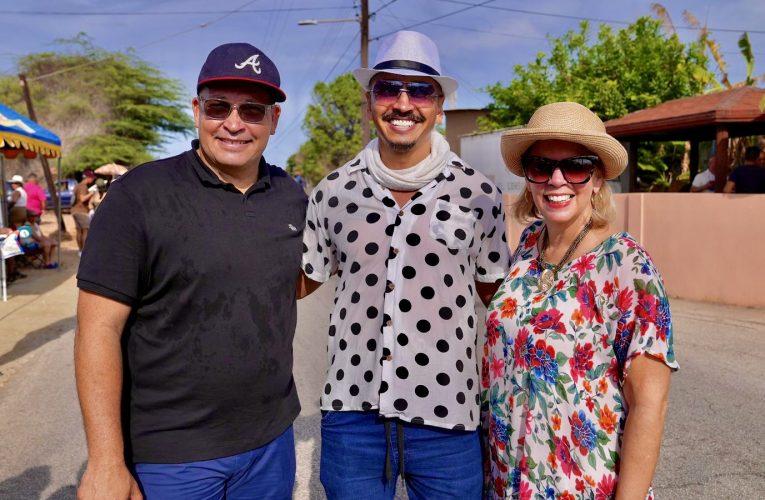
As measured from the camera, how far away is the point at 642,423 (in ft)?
5.64

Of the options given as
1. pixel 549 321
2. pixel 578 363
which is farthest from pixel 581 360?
pixel 549 321

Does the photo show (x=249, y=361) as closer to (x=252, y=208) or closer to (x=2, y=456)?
(x=252, y=208)

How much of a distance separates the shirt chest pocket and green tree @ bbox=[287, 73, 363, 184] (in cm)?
4637

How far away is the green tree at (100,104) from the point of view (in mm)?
31188

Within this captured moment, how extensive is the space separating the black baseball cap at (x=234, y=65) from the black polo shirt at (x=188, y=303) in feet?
0.99

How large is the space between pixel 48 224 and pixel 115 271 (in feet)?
70.9

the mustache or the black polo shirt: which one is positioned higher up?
the mustache

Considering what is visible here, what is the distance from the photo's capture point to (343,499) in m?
2.12

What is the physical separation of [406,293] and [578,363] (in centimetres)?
60

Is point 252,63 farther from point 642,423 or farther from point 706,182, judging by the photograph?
point 706,182

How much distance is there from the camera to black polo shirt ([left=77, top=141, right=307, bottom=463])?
185 centimetres

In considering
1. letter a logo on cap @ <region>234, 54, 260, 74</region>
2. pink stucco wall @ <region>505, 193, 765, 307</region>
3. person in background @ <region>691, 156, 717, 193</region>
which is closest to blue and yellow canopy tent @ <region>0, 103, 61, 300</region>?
letter a logo on cap @ <region>234, 54, 260, 74</region>

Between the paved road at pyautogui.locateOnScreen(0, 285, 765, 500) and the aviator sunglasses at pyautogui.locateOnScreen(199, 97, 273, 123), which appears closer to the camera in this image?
the aviator sunglasses at pyautogui.locateOnScreen(199, 97, 273, 123)

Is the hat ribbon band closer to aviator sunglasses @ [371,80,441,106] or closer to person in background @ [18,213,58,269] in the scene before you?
aviator sunglasses @ [371,80,441,106]
